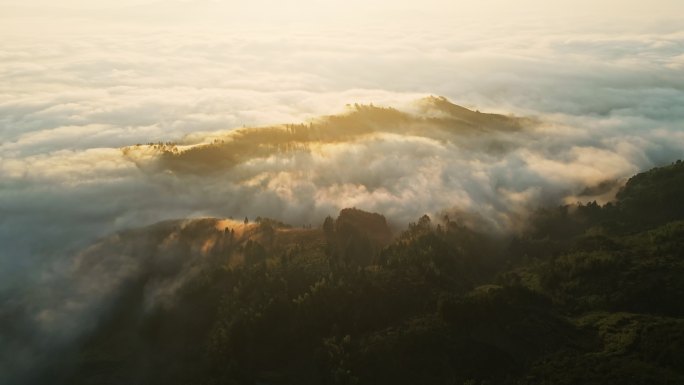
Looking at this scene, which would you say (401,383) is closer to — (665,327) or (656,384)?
(656,384)

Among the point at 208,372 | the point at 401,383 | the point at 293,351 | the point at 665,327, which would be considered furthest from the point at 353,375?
the point at 665,327

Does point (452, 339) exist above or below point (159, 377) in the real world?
above

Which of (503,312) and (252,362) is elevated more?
(503,312)

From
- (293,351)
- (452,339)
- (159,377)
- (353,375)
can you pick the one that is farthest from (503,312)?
(159,377)

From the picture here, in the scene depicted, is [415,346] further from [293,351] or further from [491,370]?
[293,351]

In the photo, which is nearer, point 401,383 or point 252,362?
point 401,383

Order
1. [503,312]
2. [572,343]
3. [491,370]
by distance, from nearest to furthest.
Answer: [491,370] < [572,343] < [503,312]

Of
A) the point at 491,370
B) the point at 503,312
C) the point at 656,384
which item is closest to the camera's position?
the point at 656,384

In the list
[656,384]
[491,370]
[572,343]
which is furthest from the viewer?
[572,343]

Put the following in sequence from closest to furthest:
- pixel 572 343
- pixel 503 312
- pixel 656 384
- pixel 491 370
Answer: pixel 656 384, pixel 491 370, pixel 572 343, pixel 503 312
